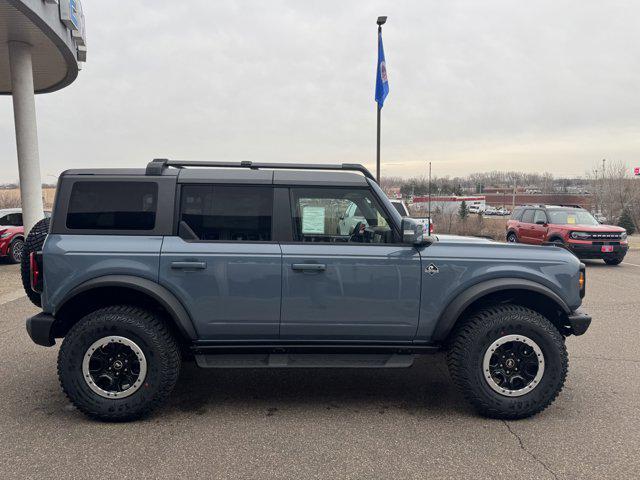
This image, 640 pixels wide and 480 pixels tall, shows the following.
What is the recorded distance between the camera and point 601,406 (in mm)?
3859

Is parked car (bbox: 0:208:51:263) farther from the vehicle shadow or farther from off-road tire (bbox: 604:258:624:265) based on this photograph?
off-road tire (bbox: 604:258:624:265)

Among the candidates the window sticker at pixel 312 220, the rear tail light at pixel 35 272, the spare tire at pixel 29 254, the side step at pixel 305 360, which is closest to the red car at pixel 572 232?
the side step at pixel 305 360

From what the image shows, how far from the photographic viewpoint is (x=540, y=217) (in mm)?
14203

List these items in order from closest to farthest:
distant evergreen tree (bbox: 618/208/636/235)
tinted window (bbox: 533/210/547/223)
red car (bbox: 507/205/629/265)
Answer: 1. red car (bbox: 507/205/629/265)
2. tinted window (bbox: 533/210/547/223)
3. distant evergreen tree (bbox: 618/208/636/235)

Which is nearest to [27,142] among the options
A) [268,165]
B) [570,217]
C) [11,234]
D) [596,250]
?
[11,234]

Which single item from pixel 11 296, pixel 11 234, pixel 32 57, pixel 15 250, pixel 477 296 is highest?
pixel 32 57

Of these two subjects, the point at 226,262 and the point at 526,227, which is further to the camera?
the point at 526,227

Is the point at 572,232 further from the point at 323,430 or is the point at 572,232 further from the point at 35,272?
the point at 35,272

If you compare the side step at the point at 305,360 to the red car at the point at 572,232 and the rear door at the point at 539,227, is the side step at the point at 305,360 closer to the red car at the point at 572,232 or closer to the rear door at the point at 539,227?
the red car at the point at 572,232

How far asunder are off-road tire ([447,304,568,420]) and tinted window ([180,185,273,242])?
1785 mm

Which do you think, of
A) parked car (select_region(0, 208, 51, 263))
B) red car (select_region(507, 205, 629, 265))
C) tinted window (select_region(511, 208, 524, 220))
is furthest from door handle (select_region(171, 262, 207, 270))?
tinted window (select_region(511, 208, 524, 220))

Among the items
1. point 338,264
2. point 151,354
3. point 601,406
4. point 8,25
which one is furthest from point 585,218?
point 8,25

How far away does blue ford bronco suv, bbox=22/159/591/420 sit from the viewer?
3531mm

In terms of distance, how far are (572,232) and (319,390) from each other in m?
11.1
